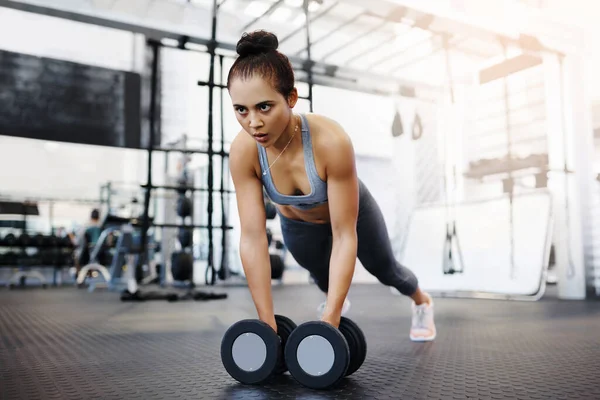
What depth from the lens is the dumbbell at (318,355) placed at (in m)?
1.08

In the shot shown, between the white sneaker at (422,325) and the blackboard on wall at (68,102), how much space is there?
18.3 feet

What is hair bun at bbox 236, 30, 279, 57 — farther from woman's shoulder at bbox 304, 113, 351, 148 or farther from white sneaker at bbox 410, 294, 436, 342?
white sneaker at bbox 410, 294, 436, 342

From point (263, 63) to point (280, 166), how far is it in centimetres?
27

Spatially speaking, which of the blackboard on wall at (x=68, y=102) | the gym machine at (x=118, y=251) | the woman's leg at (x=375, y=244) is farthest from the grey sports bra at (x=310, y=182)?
the blackboard on wall at (x=68, y=102)

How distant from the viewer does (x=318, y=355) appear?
111 centimetres

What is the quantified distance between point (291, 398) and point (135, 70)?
7.14 metres

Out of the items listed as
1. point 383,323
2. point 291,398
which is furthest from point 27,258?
point 291,398

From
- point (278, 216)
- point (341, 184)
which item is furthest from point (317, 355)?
point (278, 216)

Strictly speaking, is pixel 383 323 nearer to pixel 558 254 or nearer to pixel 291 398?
pixel 291 398

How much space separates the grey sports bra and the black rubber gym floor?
45 cm

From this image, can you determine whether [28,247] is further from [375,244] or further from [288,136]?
[288,136]

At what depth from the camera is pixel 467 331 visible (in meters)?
2.25

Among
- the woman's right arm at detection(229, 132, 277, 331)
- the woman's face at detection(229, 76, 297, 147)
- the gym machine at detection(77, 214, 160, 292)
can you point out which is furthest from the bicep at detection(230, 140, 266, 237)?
the gym machine at detection(77, 214, 160, 292)

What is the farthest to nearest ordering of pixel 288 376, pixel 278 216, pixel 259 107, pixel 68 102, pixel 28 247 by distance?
pixel 28 247
pixel 68 102
pixel 278 216
pixel 288 376
pixel 259 107
